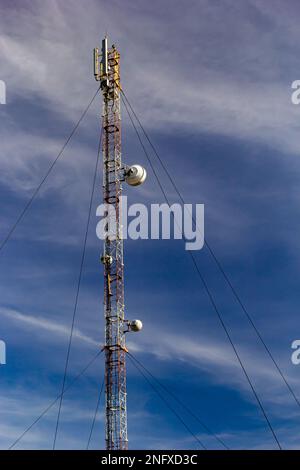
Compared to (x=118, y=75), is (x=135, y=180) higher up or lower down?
lower down

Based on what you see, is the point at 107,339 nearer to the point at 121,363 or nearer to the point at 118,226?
the point at 121,363

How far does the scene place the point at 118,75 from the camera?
9350 centimetres

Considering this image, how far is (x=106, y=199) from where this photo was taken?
89.4 metres
